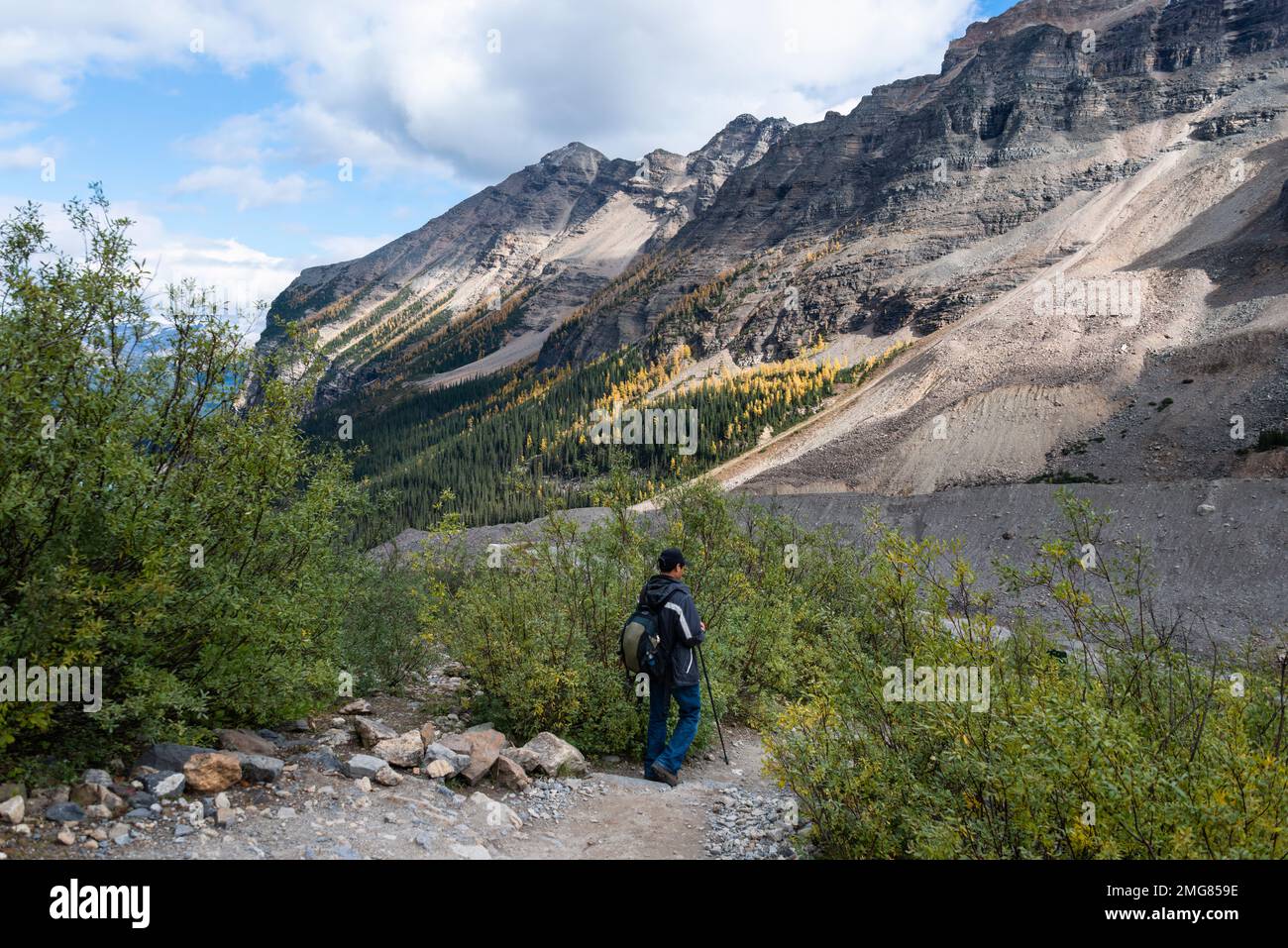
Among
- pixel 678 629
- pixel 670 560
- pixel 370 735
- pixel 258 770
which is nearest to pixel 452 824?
pixel 258 770

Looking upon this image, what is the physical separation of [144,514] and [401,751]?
3.43 metres

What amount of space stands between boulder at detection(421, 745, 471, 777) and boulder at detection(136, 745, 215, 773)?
2072mm

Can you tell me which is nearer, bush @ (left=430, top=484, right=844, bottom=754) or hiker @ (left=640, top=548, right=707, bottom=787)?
hiker @ (left=640, top=548, right=707, bottom=787)

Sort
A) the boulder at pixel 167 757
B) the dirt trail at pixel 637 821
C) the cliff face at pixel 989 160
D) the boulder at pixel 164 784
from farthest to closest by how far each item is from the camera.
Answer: the cliff face at pixel 989 160 → the dirt trail at pixel 637 821 → the boulder at pixel 167 757 → the boulder at pixel 164 784

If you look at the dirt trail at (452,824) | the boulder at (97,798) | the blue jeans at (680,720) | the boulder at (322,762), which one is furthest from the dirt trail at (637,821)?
the boulder at (97,798)

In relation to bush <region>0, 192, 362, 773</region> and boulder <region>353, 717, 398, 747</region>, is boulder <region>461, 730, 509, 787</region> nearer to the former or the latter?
boulder <region>353, 717, 398, 747</region>

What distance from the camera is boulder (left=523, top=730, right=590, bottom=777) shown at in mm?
7832

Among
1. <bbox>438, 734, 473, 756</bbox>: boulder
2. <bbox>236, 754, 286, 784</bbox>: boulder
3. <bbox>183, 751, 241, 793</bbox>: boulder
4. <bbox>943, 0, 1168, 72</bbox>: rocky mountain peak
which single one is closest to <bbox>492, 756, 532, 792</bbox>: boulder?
<bbox>438, 734, 473, 756</bbox>: boulder

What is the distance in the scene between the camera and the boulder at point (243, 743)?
6.62m

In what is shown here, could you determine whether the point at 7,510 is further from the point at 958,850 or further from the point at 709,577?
the point at 709,577

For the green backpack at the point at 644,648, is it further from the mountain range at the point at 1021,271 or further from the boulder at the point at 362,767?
the mountain range at the point at 1021,271

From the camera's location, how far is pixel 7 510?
4.91m

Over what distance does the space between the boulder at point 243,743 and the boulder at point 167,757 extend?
0.55 m

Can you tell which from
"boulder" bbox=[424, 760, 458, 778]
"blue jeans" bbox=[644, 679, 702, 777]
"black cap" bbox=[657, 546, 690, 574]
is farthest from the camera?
"blue jeans" bbox=[644, 679, 702, 777]
